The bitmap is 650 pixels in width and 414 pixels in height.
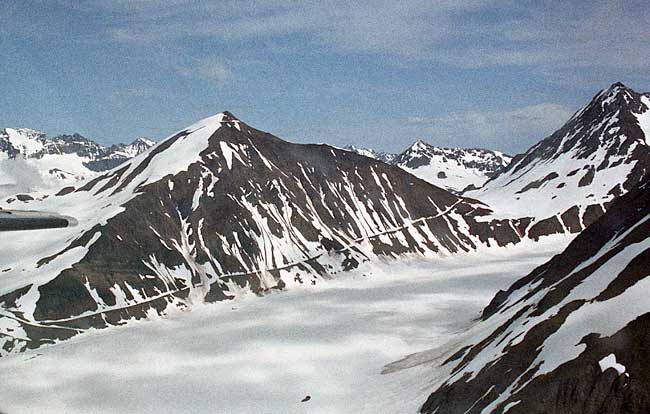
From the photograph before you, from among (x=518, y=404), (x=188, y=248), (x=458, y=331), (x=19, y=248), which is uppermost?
(x=19, y=248)

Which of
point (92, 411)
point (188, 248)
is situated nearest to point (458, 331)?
point (92, 411)

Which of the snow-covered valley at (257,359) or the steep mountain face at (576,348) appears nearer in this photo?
the steep mountain face at (576,348)

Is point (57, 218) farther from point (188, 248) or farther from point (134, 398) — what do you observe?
Result: point (188, 248)

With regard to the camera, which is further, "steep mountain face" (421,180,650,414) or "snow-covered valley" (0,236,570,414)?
"snow-covered valley" (0,236,570,414)

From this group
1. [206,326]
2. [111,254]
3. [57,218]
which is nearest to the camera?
[57,218]
